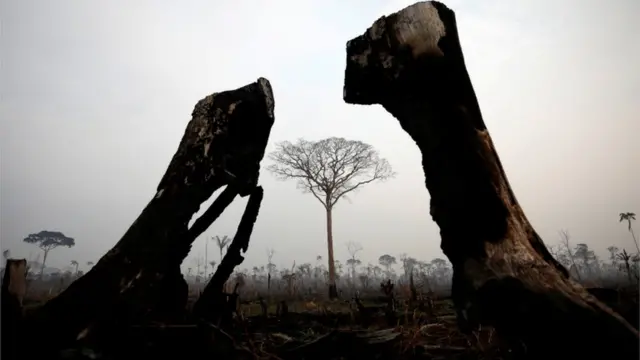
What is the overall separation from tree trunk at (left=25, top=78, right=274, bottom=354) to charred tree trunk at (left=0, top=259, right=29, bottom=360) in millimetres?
116

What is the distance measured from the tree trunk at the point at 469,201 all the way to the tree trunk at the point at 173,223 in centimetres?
134

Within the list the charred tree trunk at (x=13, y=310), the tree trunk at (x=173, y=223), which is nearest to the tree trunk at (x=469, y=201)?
the tree trunk at (x=173, y=223)

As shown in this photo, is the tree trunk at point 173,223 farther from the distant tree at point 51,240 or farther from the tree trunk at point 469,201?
the distant tree at point 51,240

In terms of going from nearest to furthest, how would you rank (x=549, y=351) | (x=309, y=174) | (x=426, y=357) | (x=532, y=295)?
1. (x=549, y=351)
2. (x=532, y=295)
3. (x=426, y=357)
4. (x=309, y=174)

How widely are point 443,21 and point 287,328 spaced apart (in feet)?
13.3

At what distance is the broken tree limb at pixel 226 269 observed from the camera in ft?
11.9

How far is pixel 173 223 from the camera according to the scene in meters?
2.89

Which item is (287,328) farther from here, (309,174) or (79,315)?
(309,174)

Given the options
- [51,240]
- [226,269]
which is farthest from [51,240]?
[226,269]

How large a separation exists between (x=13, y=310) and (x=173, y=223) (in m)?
1.11

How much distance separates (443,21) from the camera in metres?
2.62

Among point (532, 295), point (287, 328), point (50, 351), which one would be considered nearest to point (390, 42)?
point (532, 295)

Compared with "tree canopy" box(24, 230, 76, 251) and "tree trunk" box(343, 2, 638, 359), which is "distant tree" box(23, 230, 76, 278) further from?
"tree trunk" box(343, 2, 638, 359)

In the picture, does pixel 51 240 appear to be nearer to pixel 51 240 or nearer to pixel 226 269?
pixel 51 240
